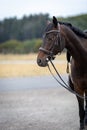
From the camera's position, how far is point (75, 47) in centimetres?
686

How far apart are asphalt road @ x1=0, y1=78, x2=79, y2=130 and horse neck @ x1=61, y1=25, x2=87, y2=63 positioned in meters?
1.90

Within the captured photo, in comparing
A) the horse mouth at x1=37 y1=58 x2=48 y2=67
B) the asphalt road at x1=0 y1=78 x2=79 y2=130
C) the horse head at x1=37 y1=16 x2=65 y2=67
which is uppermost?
the horse head at x1=37 y1=16 x2=65 y2=67

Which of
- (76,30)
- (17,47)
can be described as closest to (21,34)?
(17,47)

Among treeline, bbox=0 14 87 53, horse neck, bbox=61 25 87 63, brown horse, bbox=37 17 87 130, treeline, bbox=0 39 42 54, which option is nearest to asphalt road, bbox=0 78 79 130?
brown horse, bbox=37 17 87 130

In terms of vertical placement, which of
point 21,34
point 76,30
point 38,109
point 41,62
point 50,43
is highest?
point 76,30

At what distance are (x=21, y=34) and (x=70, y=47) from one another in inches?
1930

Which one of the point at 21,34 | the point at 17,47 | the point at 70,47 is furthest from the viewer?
the point at 21,34

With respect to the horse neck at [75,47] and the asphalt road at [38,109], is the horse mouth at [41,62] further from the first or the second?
the asphalt road at [38,109]

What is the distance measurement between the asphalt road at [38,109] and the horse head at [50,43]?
225 centimetres

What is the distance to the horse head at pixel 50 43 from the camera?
6445 millimetres

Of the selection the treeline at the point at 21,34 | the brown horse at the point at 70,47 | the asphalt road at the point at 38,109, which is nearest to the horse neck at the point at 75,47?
the brown horse at the point at 70,47

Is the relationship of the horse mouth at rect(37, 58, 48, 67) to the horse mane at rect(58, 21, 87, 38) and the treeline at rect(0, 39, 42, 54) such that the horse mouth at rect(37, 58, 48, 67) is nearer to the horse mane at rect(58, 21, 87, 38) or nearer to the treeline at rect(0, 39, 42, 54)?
the horse mane at rect(58, 21, 87, 38)

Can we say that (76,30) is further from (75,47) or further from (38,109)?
(38,109)

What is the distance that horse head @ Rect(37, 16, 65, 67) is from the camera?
6445 mm
